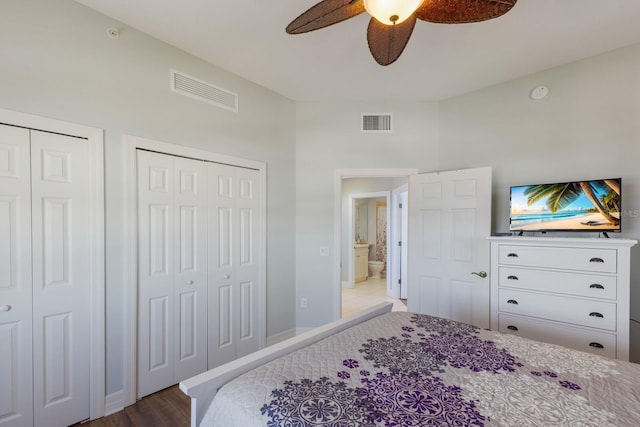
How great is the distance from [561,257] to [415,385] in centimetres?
179

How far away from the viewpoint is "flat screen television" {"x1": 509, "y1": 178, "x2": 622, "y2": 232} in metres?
2.17

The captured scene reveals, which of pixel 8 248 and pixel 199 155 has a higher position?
pixel 199 155

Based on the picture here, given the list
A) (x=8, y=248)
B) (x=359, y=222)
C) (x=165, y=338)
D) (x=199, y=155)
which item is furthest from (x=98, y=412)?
(x=359, y=222)

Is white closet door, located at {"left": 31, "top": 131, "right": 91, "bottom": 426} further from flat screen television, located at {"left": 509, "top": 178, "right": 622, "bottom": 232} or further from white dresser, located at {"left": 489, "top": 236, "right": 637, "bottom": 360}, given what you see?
flat screen television, located at {"left": 509, "top": 178, "right": 622, "bottom": 232}

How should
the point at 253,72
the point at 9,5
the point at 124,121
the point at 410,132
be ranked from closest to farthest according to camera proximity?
the point at 9,5, the point at 124,121, the point at 253,72, the point at 410,132

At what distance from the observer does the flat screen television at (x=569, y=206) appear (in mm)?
2166

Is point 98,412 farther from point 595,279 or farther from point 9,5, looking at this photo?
point 595,279

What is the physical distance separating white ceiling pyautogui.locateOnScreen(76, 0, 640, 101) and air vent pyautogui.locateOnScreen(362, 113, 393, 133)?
15.0 inches

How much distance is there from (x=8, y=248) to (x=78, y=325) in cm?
62

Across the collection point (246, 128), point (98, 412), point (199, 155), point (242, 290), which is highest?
point (246, 128)

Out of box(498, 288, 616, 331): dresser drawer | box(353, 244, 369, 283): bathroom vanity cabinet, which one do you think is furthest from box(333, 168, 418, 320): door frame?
box(353, 244, 369, 283): bathroom vanity cabinet

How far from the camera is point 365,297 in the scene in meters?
5.34

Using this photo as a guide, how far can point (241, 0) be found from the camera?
73.7 inches

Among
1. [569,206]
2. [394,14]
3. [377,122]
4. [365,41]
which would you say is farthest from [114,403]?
[569,206]
